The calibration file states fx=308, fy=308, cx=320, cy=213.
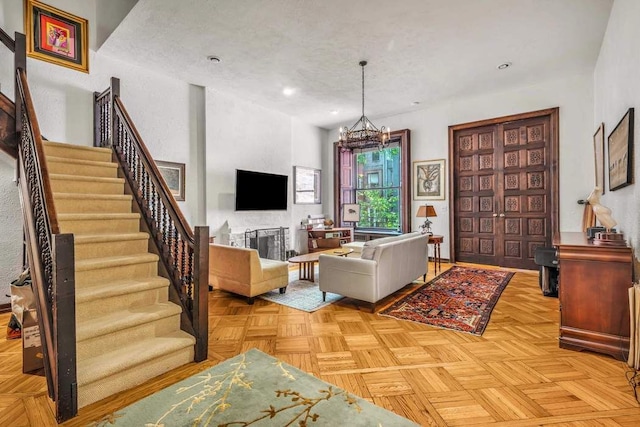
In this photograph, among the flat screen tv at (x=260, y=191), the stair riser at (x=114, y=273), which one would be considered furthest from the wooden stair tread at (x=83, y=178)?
the flat screen tv at (x=260, y=191)

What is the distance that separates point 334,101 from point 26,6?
4.27 metres

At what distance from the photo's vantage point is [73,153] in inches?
126

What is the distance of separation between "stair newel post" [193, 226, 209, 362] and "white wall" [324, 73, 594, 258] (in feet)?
16.5

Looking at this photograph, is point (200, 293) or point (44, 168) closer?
point (44, 168)

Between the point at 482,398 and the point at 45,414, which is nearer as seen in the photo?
the point at 45,414

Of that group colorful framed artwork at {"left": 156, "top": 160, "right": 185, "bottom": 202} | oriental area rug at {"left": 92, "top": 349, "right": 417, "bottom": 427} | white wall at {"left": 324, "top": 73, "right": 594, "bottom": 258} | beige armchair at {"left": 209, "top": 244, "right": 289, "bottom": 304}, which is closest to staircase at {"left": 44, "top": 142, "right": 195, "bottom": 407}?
oriental area rug at {"left": 92, "top": 349, "right": 417, "bottom": 427}

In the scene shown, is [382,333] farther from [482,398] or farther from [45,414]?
[45,414]

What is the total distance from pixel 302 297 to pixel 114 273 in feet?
6.70

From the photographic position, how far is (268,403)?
1739 mm

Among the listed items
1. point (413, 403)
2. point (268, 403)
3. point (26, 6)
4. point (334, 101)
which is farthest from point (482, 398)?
point (26, 6)

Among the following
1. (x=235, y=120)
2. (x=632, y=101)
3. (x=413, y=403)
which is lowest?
(x=413, y=403)

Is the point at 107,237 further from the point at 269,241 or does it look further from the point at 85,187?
the point at 269,241

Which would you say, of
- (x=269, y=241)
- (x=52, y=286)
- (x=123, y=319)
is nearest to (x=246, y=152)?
(x=269, y=241)

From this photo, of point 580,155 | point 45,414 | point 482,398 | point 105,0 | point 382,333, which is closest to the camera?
point 45,414
